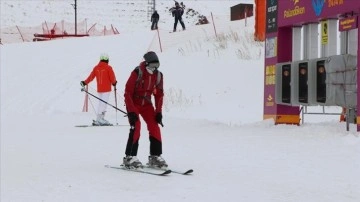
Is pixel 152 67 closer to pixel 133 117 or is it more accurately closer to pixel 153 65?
pixel 153 65

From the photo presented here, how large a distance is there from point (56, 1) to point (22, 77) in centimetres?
5316

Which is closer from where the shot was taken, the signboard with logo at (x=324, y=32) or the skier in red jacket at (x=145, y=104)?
the skier in red jacket at (x=145, y=104)

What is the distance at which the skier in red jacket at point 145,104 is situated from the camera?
8200 mm

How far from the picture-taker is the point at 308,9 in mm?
13086

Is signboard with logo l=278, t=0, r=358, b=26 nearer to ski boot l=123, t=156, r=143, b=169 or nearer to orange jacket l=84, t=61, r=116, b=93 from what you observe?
orange jacket l=84, t=61, r=116, b=93

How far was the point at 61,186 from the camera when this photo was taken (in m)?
7.21

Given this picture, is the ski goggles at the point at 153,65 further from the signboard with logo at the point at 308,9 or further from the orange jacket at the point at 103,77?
the orange jacket at the point at 103,77

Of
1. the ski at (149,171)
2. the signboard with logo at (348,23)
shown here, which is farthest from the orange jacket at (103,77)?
the ski at (149,171)

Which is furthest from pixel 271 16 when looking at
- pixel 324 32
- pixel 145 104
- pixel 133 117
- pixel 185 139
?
pixel 133 117

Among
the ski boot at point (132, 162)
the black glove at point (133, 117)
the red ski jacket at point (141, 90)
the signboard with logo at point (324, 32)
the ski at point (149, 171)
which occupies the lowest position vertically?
the ski at point (149, 171)

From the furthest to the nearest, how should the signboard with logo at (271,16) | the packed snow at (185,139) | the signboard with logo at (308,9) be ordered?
1. the signboard with logo at (271,16)
2. the signboard with logo at (308,9)
3. the packed snow at (185,139)

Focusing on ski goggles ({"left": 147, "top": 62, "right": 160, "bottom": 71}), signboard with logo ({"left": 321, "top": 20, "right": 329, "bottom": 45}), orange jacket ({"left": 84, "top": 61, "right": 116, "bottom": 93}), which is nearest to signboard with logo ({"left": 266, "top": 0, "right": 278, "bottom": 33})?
signboard with logo ({"left": 321, "top": 20, "right": 329, "bottom": 45})

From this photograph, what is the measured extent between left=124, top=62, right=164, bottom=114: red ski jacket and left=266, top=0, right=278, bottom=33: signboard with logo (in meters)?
6.64

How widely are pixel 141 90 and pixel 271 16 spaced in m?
7.12
